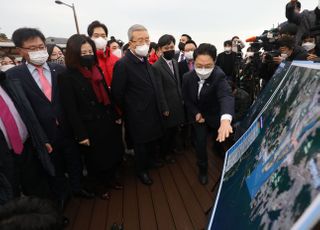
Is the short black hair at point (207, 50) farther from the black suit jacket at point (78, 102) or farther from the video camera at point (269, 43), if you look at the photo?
the video camera at point (269, 43)

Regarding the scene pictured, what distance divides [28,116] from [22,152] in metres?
0.32

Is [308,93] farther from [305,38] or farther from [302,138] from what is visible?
[305,38]

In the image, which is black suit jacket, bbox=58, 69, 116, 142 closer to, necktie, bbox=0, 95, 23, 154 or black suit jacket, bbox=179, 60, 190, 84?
necktie, bbox=0, 95, 23, 154

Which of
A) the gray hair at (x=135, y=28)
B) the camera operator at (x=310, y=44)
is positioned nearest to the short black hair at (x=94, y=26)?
the gray hair at (x=135, y=28)

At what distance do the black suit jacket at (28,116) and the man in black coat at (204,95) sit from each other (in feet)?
5.02

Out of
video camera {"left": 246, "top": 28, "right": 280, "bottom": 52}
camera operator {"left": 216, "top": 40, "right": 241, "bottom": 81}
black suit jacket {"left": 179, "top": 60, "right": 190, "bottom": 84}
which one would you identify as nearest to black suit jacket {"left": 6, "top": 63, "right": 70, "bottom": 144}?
Answer: black suit jacket {"left": 179, "top": 60, "right": 190, "bottom": 84}

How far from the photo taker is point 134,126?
3.04 meters

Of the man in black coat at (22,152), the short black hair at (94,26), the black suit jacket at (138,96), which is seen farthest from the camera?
the short black hair at (94,26)

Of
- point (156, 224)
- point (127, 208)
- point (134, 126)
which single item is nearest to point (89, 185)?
point (127, 208)

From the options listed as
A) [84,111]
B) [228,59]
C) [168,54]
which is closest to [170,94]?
[168,54]

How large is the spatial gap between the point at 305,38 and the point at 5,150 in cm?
386

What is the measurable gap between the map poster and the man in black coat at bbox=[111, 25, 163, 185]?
1.70m

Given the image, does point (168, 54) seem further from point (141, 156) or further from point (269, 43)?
point (269, 43)

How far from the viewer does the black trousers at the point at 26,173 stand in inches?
78.4
